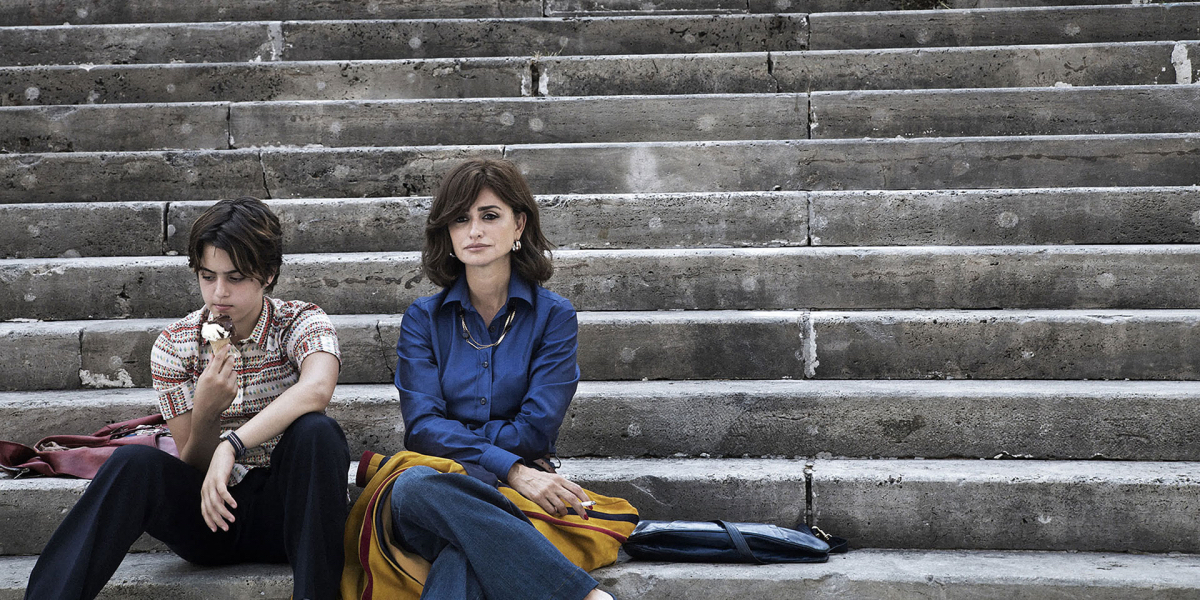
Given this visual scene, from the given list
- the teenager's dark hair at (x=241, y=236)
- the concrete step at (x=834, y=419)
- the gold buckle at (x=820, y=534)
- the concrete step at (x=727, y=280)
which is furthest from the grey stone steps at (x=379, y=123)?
the gold buckle at (x=820, y=534)

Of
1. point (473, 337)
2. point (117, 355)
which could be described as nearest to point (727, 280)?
point (473, 337)

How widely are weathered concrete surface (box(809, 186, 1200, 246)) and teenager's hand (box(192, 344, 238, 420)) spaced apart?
2.52 meters

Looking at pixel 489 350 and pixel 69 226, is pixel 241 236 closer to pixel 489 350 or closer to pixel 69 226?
pixel 489 350

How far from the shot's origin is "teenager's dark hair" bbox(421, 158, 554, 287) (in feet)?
9.25

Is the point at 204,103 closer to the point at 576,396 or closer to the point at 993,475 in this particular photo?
the point at 576,396

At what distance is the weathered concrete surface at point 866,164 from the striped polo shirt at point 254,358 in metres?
1.85

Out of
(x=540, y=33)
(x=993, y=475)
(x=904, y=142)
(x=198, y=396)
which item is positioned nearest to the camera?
(x=198, y=396)

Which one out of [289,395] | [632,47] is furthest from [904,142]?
[289,395]

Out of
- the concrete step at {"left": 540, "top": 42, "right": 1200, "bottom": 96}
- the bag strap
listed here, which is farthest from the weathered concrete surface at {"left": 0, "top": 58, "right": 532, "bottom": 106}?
the bag strap

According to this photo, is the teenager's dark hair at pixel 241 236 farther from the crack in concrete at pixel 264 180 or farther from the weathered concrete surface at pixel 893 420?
the crack in concrete at pixel 264 180

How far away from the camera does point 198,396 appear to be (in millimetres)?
2553

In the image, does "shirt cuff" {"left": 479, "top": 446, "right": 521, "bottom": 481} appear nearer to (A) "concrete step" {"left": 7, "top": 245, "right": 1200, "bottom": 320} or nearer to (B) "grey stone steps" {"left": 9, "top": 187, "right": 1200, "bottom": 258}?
(A) "concrete step" {"left": 7, "top": 245, "right": 1200, "bottom": 320}

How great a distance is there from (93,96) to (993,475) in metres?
4.64

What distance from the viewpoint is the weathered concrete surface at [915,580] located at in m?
2.61
